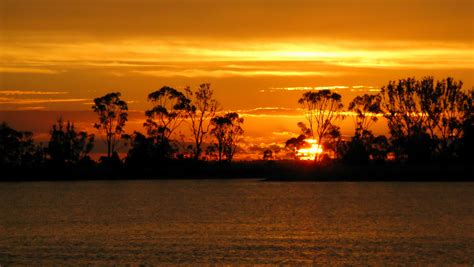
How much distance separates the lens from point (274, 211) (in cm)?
6669

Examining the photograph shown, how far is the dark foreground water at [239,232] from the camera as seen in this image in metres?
38.2

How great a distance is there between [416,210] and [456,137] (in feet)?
158

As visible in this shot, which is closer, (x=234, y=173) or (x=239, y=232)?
(x=239, y=232)

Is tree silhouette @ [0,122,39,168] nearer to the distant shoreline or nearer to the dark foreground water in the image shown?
the distant shoreline

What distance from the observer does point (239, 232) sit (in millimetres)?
49031

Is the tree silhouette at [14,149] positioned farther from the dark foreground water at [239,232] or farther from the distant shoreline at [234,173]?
the dark foreground water at [239,232]

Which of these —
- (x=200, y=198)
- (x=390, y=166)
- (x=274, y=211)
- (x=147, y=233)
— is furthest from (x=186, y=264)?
(x=390, y=166)

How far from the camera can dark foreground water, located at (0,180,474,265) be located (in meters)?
38.2

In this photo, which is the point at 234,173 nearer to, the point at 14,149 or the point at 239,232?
the point at 14,149

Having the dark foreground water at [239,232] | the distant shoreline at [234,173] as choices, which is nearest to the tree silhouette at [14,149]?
the distant shoreline at [234,173]

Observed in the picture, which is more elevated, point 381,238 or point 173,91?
point 173,91

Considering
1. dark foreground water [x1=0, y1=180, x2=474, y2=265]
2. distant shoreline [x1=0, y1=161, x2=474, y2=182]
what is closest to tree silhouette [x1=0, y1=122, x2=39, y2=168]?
distant shoreline [x1=0, y1=161, x2=474, y2=182]

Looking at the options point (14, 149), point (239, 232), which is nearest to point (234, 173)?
point (14, 149)

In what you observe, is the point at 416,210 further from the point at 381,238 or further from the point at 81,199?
the point at 81,199
